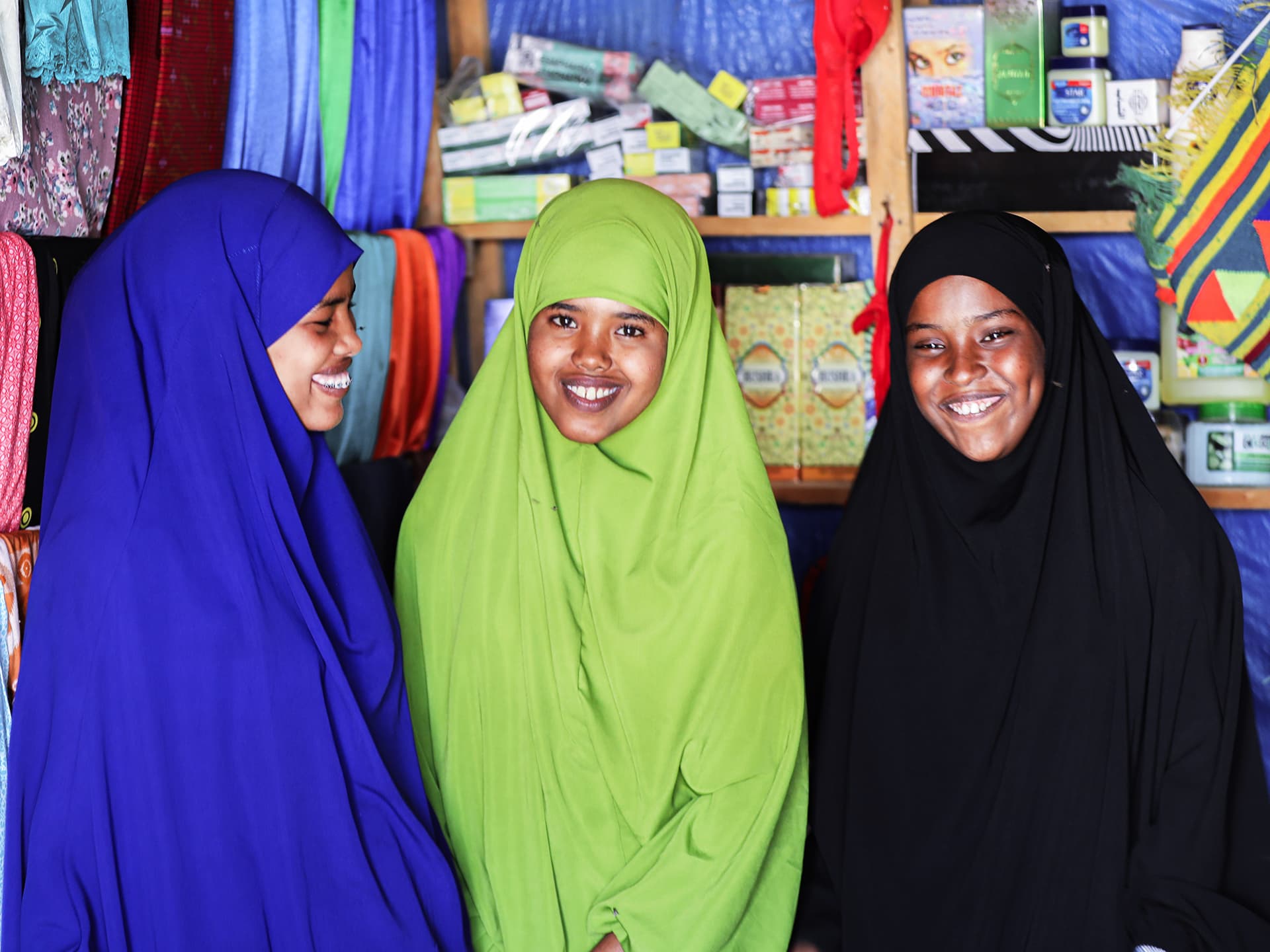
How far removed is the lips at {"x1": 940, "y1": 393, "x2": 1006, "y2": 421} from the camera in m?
1.61

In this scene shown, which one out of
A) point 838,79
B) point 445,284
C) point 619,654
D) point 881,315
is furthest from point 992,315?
point 445,284

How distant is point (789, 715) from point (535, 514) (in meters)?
0.42

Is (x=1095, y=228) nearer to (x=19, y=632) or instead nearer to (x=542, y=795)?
(x=542, y=795)

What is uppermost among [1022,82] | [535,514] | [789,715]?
[1022,82]

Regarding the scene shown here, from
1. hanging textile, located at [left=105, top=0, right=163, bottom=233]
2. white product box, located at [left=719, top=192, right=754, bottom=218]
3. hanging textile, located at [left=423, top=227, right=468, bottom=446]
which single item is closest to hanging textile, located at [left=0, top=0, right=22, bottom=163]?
hanging textile, located at [left=105, top=0, right=163, bottom=233]

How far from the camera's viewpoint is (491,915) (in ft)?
5.34

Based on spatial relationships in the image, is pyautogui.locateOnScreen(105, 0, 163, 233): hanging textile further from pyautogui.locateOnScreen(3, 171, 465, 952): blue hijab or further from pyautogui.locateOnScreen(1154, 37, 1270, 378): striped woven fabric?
pyautogui.locateOnScreen(1154, 37, 1270, 378): striped woven fabric

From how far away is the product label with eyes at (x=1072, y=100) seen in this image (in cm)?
234

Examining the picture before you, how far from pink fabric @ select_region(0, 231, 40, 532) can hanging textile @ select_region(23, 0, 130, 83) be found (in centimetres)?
21

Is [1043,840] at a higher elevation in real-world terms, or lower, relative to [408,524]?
lower

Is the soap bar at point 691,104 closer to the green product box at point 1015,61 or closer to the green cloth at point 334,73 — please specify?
the green product box at point 1015,61

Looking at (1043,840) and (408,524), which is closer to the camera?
(1043,840)

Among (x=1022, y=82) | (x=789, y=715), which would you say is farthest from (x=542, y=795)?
(x=1022, y=82)

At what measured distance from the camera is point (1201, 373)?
7.83 feet
